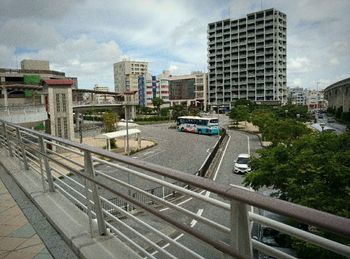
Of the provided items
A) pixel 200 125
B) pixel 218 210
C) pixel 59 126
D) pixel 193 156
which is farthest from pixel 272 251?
pixel 200 125

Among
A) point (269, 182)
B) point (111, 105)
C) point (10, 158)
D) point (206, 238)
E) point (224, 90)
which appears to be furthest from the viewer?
point (224, 90)

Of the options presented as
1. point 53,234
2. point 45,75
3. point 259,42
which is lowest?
point 53,234

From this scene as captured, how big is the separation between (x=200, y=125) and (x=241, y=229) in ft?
135

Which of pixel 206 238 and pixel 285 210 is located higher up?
pixel 285 210

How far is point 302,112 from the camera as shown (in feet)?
165

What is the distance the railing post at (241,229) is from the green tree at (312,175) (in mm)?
5398

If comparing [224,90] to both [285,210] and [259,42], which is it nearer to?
[259,42]

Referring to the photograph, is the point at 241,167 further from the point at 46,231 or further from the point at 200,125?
the point at 200,125

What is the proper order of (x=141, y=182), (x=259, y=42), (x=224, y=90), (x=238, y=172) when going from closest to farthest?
(x=141, y=182) < (x=238, y=172) < (x=259, y=42) < (x=224, y=90)

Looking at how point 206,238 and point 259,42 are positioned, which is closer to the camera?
point 206,238

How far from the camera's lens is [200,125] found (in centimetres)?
4247

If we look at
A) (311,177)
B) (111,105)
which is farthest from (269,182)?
(111,105)

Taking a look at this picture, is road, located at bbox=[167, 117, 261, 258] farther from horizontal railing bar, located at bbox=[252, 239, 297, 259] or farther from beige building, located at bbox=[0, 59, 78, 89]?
beige building, located at bbox=[0, 59, 78, 89]

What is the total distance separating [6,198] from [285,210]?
4.53 meters
